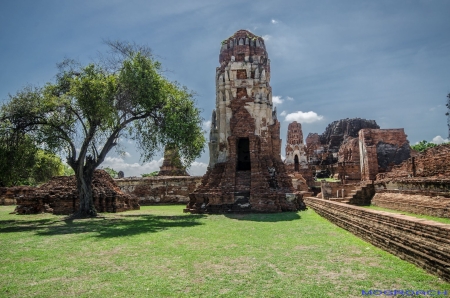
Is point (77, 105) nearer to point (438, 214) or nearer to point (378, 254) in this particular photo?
point (378, 254)

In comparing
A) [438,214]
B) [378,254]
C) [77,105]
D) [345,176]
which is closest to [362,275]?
[378,254]

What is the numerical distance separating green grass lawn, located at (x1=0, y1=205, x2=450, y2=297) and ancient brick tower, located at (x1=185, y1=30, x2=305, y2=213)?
15.9ft

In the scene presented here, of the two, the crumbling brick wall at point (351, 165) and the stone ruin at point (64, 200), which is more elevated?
the crumbling brick wall at point (351, 165)

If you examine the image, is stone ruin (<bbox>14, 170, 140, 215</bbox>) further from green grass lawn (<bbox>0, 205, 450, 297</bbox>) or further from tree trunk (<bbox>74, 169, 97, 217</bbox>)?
green grass lawn (<bbox>0, 205, 450, 297</bbox>)

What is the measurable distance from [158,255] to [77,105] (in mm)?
8340

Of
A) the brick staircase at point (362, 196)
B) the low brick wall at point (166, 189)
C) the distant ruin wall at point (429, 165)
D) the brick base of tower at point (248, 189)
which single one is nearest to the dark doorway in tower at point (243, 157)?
the brick base of tower at point (248, 189)

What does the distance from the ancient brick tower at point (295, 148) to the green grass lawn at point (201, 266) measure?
2967 cm

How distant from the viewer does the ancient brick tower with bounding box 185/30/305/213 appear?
12398mm

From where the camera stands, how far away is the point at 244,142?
639 inches

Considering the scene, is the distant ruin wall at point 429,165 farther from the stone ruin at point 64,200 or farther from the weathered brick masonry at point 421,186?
the stone ruin at point 64,200

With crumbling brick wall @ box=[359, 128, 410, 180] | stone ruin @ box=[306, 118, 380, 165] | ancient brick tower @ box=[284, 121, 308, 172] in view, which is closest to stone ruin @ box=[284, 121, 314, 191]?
ancient brick tower @ box=[284, 121, 308, 172]

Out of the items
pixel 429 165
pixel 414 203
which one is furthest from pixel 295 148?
pixel 414 203

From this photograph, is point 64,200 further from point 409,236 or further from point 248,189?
point 409,236

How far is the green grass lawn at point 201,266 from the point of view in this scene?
369cm
